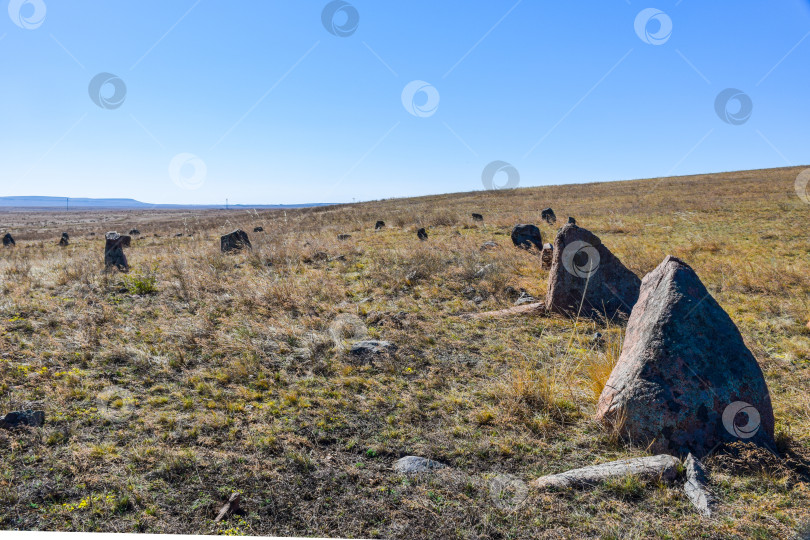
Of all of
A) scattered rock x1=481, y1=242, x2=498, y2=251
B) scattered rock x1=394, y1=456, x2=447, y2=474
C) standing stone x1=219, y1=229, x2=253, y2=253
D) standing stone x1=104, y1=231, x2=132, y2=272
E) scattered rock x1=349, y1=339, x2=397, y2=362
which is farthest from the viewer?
standing stone x1=219, y1=229, x2=253, y2=253

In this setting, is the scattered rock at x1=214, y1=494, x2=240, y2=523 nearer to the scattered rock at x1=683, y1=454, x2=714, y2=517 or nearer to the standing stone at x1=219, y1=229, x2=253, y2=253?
the scattered rock at x1=683, y1=454, x2=714, y2=517

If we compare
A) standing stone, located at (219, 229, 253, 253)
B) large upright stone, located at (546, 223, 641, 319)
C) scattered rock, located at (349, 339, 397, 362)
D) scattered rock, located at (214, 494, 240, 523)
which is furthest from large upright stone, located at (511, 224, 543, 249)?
scattered rock, located at (214, 494, 240, 523)

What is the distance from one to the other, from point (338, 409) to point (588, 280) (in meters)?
5.05

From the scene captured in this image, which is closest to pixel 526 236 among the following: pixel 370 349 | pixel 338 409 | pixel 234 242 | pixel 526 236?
pixel 526 236

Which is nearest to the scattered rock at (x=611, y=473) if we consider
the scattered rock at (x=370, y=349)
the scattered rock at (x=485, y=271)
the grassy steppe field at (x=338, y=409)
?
the grassy steppe field at (x=338, y=409)

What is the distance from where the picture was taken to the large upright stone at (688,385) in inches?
143

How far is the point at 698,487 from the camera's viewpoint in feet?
10.2

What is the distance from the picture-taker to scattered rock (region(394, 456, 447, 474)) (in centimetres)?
357

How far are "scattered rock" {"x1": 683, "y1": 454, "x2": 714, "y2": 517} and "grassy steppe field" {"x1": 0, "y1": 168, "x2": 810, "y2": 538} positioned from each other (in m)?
0.08

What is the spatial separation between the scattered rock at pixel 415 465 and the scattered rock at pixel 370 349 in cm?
222

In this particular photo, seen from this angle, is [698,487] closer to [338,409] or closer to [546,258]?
[338,409]

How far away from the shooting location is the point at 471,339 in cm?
666

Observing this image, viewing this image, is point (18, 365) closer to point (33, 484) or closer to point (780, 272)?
point (33, 484)

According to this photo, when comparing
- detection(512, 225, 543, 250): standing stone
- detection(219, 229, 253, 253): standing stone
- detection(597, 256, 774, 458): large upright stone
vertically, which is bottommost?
detection(597, 256, 774, 458): large upright stone
